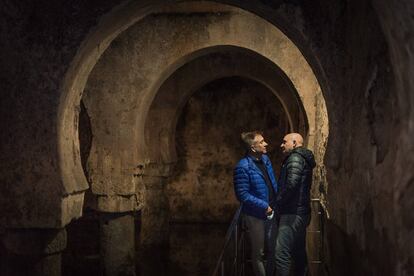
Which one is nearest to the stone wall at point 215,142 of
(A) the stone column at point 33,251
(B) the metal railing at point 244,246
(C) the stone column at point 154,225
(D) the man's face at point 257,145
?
(C) the stone column at point 154,225

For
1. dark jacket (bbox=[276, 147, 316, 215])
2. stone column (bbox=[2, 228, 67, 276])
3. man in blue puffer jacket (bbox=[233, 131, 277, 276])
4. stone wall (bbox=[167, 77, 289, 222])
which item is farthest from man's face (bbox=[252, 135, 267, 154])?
stone wall (bbox=[167, 77, 289, 222])

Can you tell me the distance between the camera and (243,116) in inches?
525

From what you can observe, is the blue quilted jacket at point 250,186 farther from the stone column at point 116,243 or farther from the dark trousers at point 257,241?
the stone column at point 116,243

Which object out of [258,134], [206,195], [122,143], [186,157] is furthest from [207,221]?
[258,134]

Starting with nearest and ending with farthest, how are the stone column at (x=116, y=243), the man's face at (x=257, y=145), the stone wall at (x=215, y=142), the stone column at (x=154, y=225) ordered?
the man's face at (x=257, y=145), the stone column at (x=116, y=243), the stone column at (x=154, y=225), the stone wall at (x=215, y=142)

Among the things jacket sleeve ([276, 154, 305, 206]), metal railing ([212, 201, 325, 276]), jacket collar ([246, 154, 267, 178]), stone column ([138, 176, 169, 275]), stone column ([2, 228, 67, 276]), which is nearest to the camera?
stone column ([2, 228, 67, 276])

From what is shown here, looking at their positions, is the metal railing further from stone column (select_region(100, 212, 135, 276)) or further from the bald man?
stone column (select_region(100, 212, 135, 276))

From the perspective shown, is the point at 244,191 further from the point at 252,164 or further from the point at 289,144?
the point at 289,144

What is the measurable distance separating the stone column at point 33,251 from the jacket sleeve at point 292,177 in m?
1.86

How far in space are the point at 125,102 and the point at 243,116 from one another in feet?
22.4

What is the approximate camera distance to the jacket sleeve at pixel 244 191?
193 inches

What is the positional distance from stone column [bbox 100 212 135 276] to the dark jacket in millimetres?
2729

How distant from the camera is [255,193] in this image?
5086mm

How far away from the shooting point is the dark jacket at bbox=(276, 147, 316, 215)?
4691 mm
